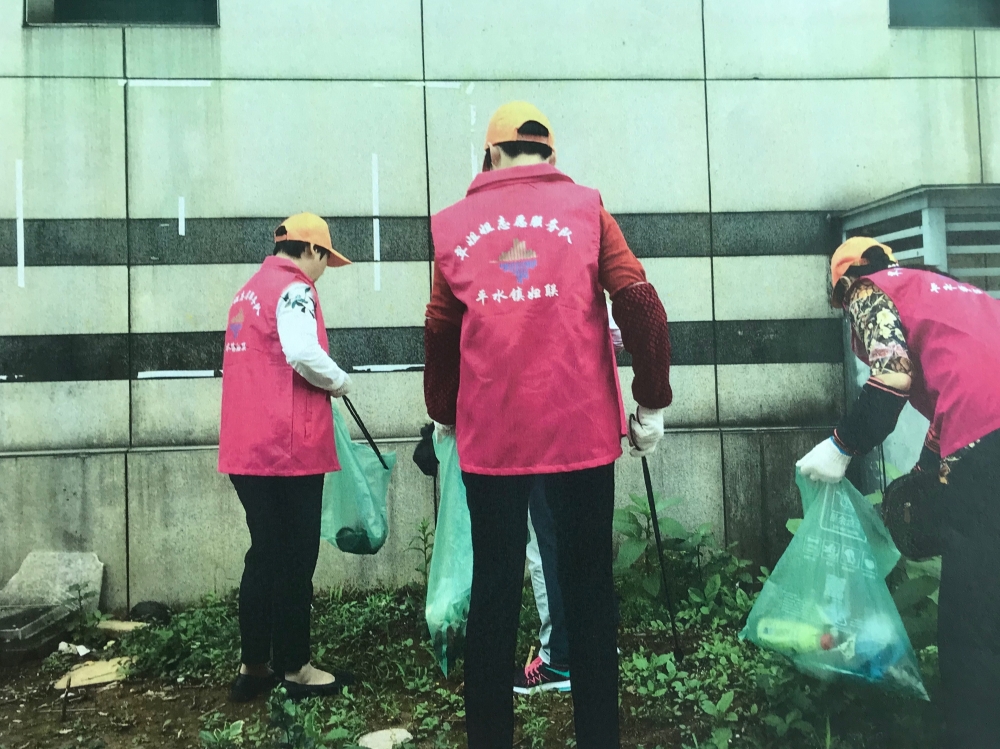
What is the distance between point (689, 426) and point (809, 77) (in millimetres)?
1820

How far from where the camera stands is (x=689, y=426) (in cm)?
405

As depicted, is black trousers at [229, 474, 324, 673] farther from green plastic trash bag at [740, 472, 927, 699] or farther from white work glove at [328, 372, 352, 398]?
green plastic trash bag at [740, 472, 927, 699]

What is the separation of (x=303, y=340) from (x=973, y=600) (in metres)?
2.29

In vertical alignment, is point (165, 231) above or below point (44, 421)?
above

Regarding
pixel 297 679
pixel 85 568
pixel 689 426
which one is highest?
pixel 689 426

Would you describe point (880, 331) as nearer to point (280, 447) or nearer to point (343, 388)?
point (343, 388)

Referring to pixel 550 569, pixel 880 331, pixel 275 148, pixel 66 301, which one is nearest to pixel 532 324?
pixel 880 331

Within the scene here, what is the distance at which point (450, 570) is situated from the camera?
8.49 ft

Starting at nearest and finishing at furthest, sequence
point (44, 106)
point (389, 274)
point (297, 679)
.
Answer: point (297, 679)
point (44, 106)
point (389, 274)

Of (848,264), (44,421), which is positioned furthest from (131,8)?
(848,264)

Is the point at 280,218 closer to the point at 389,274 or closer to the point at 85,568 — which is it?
the point at 389,274

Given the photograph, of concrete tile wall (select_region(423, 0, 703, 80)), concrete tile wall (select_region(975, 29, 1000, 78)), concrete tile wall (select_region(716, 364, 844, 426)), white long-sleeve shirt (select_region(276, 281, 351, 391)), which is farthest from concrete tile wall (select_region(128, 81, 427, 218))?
concrete tile wall (select_region(975, 29, 1000, 78))

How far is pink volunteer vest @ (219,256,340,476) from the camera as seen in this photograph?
2.94 m

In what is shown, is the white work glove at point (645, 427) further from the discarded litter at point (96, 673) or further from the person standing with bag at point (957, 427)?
the discarded litter at point (96, 673)
